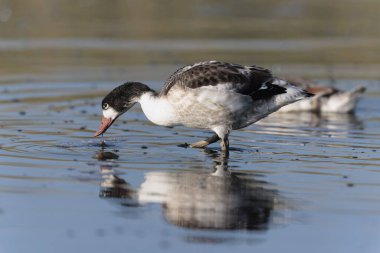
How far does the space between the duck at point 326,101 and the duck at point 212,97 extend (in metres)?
4.64

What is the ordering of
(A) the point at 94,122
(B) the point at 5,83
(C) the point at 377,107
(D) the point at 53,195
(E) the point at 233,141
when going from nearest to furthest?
1. (D) the point at 53,195
2. (E) the point at 233,141
3. (A) the point at 94,122
4. (C) the point at 377,107
5. (B) the point at 5,83

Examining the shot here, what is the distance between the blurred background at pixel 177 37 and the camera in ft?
67.2

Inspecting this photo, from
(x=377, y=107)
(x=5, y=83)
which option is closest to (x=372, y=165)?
(x=377, y=107)

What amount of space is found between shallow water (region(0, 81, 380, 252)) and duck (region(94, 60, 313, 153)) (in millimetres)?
436

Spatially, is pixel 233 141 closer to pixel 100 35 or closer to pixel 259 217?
pixel 259 217

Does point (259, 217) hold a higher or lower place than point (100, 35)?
lower

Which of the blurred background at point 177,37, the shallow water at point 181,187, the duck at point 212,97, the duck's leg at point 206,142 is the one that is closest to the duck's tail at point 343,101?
the shallow water at point 181,187

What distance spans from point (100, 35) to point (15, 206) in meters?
16.5

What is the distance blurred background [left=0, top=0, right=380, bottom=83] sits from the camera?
20.5 m

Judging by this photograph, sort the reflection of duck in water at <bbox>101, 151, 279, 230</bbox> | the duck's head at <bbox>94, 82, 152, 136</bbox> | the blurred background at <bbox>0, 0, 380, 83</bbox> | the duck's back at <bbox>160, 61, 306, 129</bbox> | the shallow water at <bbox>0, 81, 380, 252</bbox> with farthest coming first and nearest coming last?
the blurred background at <bbox>0, 0, 380, 83</bbox>
the duck's head at <bbox>94, 82, 152, 136</bbox>
the duck's back at <bbox>160, 61, 306, 129</bbox>
the reflection of duck in water at <bbox>101, 151, 279, 230</bbox>
the shallow water at <bbox>0, 81, 380, 252</bbox>

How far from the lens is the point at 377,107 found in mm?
16703

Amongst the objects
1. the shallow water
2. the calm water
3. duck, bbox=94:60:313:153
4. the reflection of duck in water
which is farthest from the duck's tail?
the reflection of duck in water

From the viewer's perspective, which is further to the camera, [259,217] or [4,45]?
[4,45]

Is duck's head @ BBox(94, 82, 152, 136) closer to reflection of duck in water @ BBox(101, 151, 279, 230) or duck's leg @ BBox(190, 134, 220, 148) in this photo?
duck's leg @ BBox(190, 134, 220, 148)
